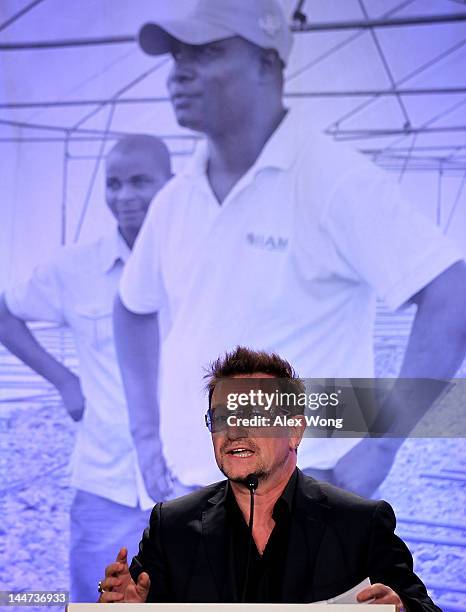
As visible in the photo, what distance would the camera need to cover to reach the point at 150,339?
3166mm

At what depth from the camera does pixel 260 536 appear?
6.61 ft

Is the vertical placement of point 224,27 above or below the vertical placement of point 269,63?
above

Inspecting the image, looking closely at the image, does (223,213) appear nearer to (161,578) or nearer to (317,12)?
(317,12)

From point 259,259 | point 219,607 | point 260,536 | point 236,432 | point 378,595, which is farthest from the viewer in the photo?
point 259,259

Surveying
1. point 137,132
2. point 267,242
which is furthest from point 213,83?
point 267,242

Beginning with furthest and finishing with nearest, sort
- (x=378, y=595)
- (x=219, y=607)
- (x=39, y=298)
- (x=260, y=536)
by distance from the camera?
(x=39, y=298) → (x=260, y=536) → (x=378, y=595) → (x=219, y=607)

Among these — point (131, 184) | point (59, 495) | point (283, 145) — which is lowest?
point (59, 495)

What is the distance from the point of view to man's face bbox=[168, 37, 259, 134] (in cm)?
314

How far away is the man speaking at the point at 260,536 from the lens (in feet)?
6.14

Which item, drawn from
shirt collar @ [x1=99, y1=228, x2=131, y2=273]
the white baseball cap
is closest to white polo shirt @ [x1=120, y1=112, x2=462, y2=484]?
shirt collar @ [x1=99, y1=228, x2=131, y2=273]

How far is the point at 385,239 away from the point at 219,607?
174cm

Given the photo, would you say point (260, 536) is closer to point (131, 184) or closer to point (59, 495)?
point (59, 495)

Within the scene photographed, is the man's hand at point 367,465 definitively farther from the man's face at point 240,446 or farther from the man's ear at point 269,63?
the man's ear at point 269,63

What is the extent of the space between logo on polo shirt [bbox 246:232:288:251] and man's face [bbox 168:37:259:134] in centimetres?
39
